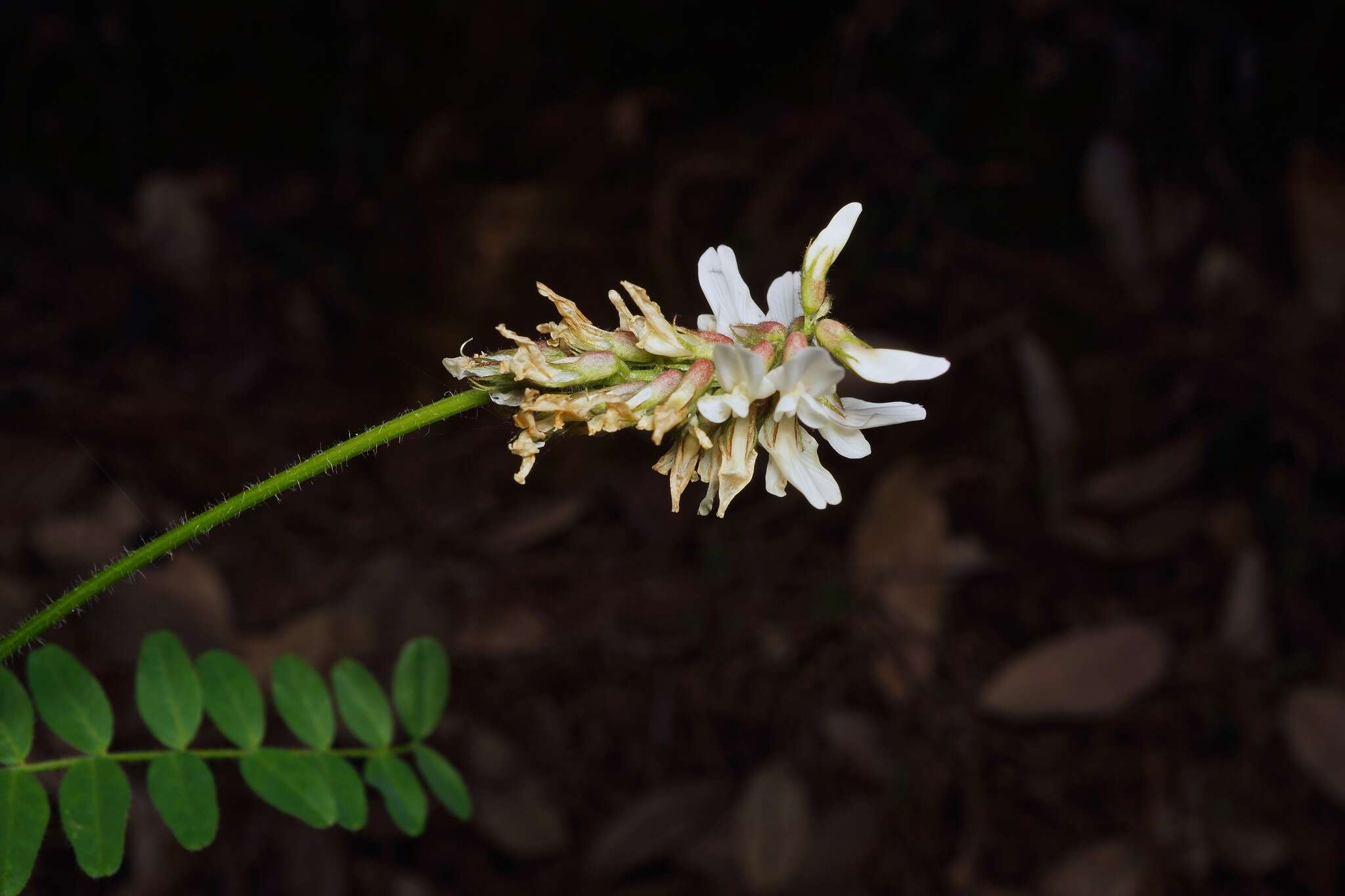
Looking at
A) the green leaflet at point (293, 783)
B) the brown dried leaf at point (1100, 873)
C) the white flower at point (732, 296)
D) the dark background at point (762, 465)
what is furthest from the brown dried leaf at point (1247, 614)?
the green leaflet at point (293, 783)

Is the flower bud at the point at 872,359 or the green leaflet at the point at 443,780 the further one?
the green leaflet at the point at 443,780

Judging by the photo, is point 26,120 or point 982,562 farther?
point 26,120

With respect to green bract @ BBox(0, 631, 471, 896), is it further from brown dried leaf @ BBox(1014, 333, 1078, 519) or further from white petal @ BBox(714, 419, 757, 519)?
brown dried leaf @ BBox(1014, 333, 1078, 519)

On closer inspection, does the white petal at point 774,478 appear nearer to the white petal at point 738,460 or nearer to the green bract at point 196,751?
the white petal at point 738,460

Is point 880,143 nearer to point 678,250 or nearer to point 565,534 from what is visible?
point 678,250

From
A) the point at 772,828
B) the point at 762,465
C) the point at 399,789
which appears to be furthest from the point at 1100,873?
the point at 399,789

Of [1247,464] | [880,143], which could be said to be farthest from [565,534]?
[1247,464]

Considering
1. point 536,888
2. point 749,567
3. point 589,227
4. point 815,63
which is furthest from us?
point 815,63

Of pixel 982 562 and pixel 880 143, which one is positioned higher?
pixel 880 143
